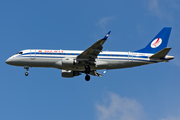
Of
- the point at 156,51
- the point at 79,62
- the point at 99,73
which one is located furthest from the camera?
the point at 99,73

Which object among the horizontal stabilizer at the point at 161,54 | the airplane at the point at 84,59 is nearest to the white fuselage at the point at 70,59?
the airplane at the point at 84,59

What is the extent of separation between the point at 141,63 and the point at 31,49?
17.8 m

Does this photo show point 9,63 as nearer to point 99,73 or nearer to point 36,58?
point 36,58

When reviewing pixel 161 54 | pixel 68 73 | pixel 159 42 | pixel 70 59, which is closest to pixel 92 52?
pixel 70 59

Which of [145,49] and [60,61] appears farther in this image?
[145,49]

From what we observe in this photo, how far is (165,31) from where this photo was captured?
55.0 meters

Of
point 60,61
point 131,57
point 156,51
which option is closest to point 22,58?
point 60,61

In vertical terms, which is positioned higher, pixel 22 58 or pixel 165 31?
pixel 165 31

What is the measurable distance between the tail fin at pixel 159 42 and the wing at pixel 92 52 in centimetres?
866

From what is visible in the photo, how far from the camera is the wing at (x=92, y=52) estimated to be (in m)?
46.7

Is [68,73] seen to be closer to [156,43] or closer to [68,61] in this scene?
[68,61]

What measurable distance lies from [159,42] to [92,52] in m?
12.8

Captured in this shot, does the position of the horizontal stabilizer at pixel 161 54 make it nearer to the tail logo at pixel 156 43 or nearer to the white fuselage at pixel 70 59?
the white fuselage at pixel 70 59

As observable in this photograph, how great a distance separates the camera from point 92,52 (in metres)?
48.8
